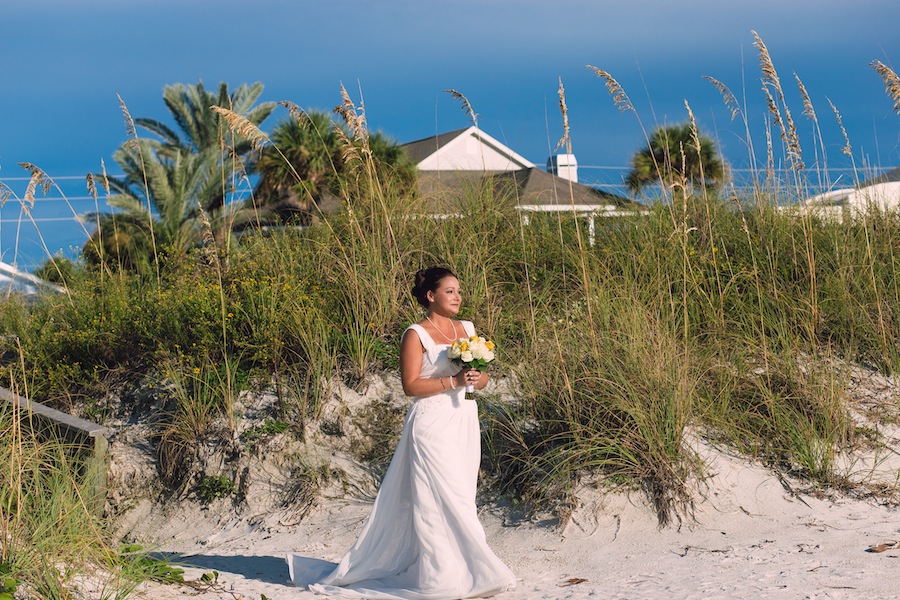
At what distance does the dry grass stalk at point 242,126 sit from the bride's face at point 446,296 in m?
3.34

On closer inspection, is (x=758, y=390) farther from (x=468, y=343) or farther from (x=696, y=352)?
(x=468, y=343)

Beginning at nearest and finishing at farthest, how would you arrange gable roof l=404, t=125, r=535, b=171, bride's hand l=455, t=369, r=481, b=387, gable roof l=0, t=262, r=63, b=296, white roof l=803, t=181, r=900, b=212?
1. bride's hand l=455, t=369, r=481, b=387
2. white roof l=803, t=181, r=900, b=212
3. gable roof l=0, t=262, r=63, b=296
4. gable roof l=404, t=125, r=535, b=171

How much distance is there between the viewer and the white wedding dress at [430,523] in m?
5.51

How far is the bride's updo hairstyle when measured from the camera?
5.82 metres

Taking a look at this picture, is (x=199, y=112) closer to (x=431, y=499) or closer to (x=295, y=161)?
(x=295, y=161)

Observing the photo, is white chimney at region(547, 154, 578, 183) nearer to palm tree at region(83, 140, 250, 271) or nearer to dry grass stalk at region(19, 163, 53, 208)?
dry grass stalk at region(19, 163, 53, 208)

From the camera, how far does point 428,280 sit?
5855 mm

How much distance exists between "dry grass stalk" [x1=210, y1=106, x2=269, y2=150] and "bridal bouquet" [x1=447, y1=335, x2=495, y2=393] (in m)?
3.74

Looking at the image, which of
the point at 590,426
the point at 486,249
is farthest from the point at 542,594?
the point at 486,249

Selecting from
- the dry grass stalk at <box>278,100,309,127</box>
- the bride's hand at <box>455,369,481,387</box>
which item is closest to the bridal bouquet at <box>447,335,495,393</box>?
the bride's hand at <box>455,369,481,387</box>

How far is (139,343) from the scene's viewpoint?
9938 mm

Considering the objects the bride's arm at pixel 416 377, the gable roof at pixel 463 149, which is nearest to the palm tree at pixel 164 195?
the gable roof at pixel 463 149

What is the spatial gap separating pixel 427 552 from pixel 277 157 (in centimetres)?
2369

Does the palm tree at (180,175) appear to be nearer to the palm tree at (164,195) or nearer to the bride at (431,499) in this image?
the palm tree at (164,195)
